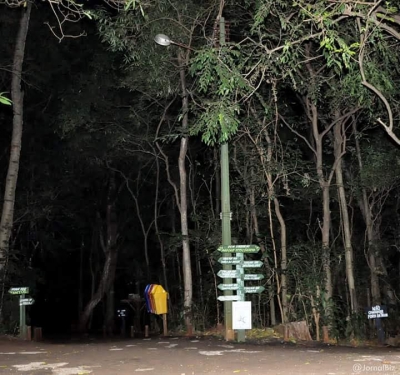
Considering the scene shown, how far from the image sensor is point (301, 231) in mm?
22203

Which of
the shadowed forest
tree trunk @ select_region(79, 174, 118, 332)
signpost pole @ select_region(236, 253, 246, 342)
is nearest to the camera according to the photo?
the shadowed forest

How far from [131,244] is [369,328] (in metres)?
23.4

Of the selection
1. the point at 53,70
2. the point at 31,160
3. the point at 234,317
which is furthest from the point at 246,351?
the point at 31,160

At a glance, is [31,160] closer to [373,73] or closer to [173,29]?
[173,29]

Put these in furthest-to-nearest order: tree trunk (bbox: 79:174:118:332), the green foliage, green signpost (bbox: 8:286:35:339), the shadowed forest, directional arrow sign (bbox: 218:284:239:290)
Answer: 1. tree trunk (bbox: 79:174:118:332)
2. green signpost (bbox: 8:286:35:339)
3. directional arrow sign (bbox: 218:284:239:290)
4. the shadowed forest
5. the green foliage

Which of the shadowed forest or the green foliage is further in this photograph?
the shadowed forest

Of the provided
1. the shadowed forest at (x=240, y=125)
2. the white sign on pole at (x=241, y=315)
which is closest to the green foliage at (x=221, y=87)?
the shadowed forest at (x=240, y=125)

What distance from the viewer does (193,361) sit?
8672 millimetres

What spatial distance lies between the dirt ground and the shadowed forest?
146 inches

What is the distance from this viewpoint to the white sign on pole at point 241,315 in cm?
1184

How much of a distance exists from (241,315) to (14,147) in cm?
924

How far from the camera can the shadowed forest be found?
9.79 metres

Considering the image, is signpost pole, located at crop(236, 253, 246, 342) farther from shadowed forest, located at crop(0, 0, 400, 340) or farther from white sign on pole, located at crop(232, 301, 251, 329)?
shadowed forest, located at crop(0, 0, 400, 340)

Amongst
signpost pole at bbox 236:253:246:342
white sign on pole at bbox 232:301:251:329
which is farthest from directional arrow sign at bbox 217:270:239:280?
white sign on pole at bbox 232:301:251:329
